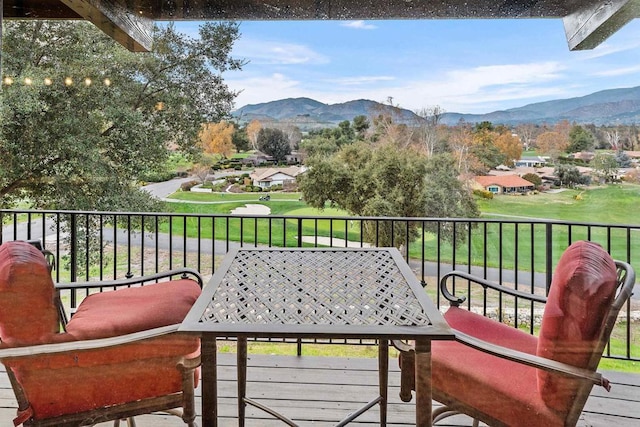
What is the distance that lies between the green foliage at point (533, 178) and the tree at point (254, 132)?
2.38m

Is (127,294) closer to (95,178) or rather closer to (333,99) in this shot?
(95,178)

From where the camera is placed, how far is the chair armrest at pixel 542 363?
1.17 m

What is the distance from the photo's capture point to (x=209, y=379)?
3.96ft

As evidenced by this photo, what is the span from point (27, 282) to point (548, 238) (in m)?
2.92

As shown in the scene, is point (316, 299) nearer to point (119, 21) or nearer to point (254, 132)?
point (254, 132)

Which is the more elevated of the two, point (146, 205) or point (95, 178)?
point (95, 178)

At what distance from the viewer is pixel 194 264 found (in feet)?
10.5

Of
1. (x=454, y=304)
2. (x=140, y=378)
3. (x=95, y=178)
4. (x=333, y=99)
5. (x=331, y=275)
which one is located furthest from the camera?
(x=333, y=99)

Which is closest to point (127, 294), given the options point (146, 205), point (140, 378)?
point (140, 378)

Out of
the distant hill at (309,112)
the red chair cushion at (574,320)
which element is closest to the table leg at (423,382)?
the red chair cushion at (574,320)

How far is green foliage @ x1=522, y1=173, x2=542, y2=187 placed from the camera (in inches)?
137

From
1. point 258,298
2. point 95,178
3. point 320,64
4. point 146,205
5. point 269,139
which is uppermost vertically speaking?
point 320,64

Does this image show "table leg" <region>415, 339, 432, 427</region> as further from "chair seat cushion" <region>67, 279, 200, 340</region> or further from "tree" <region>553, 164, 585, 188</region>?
"tree" <region>553, 164, 585, 188</region>

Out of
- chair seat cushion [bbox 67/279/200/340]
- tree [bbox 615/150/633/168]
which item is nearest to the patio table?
chair seat cushion [bbox 67/279/200/340]
